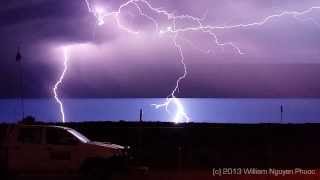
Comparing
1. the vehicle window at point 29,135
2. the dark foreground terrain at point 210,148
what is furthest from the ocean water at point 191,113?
the vehicle window at point 29,135

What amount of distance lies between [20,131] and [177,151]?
9.91m

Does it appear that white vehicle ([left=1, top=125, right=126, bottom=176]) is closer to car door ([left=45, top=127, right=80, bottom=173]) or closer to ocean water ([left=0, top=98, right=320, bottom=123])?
car door ([left=45, top=127, right=80, bottom=173])

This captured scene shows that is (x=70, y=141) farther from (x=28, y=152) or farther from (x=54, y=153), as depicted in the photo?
Result: (x=28, y=152)

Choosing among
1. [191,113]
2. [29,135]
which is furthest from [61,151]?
[191,113]

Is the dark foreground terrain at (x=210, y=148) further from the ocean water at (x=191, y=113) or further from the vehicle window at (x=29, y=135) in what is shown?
the ocean water at (x=191, y=113)

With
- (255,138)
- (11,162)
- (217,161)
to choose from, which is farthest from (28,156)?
(255,138)

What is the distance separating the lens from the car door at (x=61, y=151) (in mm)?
19000

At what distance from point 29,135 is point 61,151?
1084mm

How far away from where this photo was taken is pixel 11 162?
19422mm

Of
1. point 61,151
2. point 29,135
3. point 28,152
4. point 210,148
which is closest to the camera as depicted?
point 61,151

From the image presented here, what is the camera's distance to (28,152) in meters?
19.3

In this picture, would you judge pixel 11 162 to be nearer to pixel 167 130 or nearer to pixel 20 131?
pixel 20 131

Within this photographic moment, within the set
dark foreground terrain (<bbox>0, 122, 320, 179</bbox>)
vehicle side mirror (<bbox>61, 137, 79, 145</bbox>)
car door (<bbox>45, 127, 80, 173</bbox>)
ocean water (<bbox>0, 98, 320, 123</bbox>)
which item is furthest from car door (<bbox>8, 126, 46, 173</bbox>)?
ocean water (<bbox>0, 98, 320, 123</bbox>)

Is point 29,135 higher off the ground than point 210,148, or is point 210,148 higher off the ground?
point 29,135
